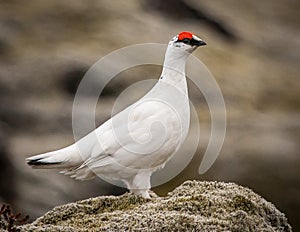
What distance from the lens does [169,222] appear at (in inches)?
193

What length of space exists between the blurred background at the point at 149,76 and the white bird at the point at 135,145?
4.46 meters

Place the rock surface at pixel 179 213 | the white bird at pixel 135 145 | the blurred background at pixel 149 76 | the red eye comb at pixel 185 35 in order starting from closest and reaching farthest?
1. the rock surface at pixel 179 213
2. the white bird at pixel 135 145
3. the red eye comb at pixel 185 35
4. the blurred background at pixel 149 76

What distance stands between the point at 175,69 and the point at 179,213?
5.78 ft

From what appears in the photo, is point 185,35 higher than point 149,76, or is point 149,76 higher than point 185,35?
point 149,76

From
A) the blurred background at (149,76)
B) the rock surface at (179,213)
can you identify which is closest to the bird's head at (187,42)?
the rock surface at (179,213)

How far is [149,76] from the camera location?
41.0 feet

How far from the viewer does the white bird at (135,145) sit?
6.12m

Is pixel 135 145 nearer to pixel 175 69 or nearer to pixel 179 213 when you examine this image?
pixel 175 69

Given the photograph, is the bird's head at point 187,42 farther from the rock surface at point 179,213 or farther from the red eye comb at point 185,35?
the rock surface at point 179,213

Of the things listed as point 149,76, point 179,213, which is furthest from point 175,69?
point 149,76

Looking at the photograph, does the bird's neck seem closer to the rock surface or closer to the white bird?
the white bird

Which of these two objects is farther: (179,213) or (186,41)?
(186,41)

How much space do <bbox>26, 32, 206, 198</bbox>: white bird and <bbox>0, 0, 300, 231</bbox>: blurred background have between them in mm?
4456

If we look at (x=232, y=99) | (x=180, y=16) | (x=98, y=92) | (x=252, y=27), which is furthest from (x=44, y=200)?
(x=252, y=27)
